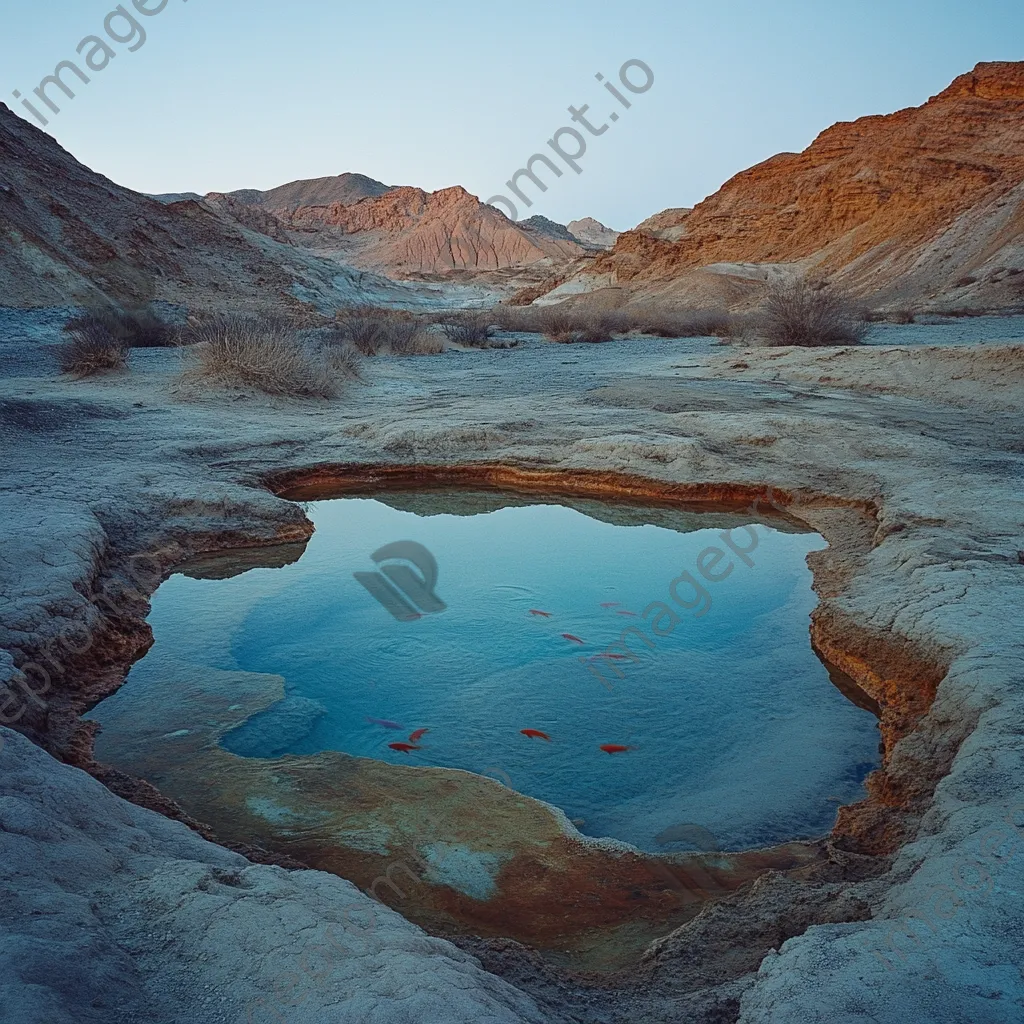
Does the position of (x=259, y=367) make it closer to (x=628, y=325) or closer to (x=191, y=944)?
(x=191, y=944)

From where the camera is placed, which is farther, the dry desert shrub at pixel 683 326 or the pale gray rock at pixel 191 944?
the dry desert shrub at pixel 683 326

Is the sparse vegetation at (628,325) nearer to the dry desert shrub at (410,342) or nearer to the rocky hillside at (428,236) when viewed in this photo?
the dry desert shrub at (410,342)

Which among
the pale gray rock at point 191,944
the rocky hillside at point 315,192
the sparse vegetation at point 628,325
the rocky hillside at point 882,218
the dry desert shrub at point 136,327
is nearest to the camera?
the pale gray rock at point 191,944

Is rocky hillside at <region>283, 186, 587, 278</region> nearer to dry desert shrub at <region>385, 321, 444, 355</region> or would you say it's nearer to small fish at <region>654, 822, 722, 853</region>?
dry desert shrub at <region>385, 321, 444, 355</region>

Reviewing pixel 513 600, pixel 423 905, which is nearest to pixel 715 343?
pixel 513 600

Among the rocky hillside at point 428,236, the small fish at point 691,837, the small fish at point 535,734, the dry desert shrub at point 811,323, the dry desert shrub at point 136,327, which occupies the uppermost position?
the rocky hillside at point 428,236

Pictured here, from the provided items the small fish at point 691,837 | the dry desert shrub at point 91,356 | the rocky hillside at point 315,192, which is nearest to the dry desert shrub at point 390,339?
the dry desert shrub at point 91,356

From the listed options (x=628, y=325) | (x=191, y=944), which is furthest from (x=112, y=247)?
(x=191, y=944)
